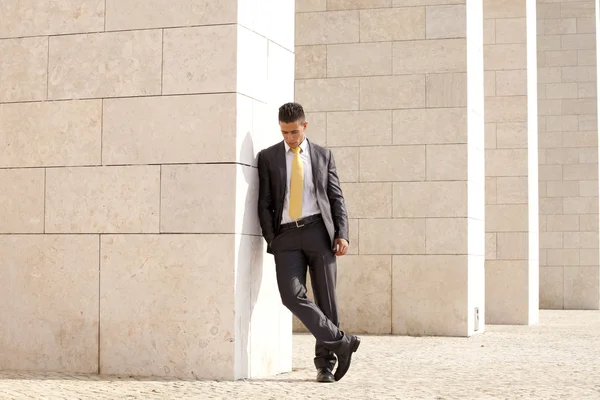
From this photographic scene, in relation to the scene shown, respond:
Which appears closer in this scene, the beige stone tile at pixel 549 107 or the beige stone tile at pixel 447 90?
the beige stone tile at pixel 447 90

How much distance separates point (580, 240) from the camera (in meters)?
26.3

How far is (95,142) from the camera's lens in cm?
909

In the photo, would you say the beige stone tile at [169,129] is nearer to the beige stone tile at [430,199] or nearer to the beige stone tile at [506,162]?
the beige stone tile at [430,199]

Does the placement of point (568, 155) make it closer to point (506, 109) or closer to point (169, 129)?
point (506, 109)

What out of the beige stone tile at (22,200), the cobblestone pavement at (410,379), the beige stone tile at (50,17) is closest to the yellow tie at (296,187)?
the cobblestone pavement at (410,379)

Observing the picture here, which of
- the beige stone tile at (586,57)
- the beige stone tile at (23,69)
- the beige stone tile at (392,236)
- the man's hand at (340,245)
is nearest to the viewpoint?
the man's hand at (340,245)

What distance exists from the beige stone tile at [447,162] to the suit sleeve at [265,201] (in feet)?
20.2

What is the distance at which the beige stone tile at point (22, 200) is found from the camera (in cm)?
919

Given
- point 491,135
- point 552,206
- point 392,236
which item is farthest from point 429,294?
point 552,206

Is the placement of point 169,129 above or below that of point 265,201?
above

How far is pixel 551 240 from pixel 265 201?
1865cm

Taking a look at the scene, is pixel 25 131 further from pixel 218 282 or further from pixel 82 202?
pixel 218 282

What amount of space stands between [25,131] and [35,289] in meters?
1.30

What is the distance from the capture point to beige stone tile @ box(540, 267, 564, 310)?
1035 inches
